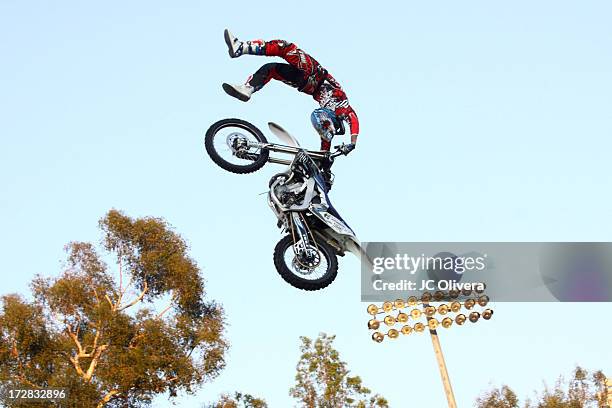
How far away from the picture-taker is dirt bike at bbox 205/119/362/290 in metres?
21.9

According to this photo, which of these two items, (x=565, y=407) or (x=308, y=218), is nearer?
(x=308, y=218)

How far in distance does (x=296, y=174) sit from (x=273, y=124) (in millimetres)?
1267

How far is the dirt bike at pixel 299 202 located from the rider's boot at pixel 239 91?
82cm

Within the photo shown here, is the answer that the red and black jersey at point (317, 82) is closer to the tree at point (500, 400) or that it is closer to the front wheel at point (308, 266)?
the front wheel at point (308, 266)

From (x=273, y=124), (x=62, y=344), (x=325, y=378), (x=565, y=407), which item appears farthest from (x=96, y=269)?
(x=273, y=124)

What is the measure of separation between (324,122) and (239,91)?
1.80m

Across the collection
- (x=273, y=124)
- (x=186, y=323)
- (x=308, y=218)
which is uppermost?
(x=186, y=323)

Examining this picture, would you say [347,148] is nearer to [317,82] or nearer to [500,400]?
[317,82]

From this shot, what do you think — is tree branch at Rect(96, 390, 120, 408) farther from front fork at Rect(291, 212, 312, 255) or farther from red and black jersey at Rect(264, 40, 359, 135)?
front fork at Rect(291, 212, 312, 255)

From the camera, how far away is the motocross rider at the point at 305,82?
22.6 meters

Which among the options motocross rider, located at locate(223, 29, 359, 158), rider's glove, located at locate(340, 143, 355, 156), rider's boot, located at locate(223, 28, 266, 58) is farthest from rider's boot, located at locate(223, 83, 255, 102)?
rider's glove, located at locate(340, 143, 355, 156)

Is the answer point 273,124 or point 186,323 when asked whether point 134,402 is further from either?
point 273,124

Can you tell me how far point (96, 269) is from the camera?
173 feet

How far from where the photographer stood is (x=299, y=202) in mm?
22328
